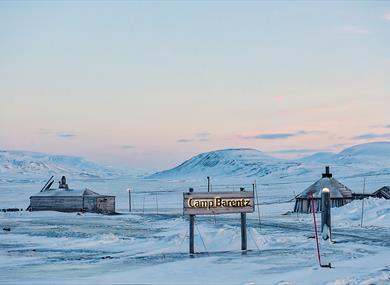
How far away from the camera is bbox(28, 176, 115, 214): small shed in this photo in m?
63.0

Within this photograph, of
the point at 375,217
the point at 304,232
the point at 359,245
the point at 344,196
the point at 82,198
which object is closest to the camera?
the point at 359,245

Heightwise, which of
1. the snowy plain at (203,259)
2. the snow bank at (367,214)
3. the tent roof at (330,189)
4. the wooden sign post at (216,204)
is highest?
the tent roof at (330,189)

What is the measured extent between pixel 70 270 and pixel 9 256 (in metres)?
5.11

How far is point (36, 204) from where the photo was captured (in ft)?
214

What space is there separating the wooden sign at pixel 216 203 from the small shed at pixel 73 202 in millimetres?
40452

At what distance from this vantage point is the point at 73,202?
6375cm

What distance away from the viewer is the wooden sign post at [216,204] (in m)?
21.6

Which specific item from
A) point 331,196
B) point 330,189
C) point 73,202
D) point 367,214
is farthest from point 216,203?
point 73,202

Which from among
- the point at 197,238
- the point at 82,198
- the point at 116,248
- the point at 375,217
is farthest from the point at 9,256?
the point at 82,198

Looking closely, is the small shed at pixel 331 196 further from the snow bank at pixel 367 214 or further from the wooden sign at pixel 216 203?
the wooden sign at pixel 216 203

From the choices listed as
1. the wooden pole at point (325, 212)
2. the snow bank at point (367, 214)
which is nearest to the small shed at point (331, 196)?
the snow bank at point (367, 214)

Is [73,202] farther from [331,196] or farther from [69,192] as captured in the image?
[331,196]

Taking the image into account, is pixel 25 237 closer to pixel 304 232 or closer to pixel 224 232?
pixel 224 232

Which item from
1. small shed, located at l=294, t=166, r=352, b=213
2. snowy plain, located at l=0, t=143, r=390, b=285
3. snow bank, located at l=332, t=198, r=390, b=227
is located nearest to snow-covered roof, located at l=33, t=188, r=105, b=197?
small shed, located at l=294, t=166, r=352, b=213
